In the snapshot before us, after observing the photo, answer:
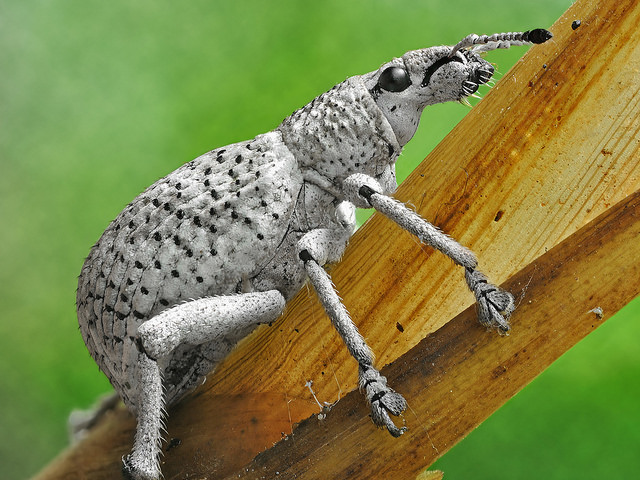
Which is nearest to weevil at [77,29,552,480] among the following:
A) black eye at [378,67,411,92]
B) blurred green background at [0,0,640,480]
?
black eye at [378,67,411,92]

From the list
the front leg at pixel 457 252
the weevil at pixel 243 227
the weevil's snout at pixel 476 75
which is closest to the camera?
the front leg at pixel 457 252

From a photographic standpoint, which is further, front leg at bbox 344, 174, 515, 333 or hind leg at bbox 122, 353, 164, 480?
hind leg at bbox 122, 353, 164, 480

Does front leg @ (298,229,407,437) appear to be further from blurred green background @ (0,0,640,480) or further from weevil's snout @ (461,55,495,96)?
weevil's snout @ (461,55,495,96)

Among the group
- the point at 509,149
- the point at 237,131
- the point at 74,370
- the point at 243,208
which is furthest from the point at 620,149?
the point at 74,370

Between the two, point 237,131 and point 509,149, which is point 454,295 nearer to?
point 509,149

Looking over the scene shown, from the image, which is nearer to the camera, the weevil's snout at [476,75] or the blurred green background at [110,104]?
the weevil's snout at [476,75]

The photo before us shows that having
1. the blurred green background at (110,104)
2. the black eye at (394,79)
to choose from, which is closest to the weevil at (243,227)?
the black eye at (394,79)

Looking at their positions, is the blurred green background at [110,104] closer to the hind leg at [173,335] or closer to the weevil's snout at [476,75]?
the weevil's snout at [476,75]
